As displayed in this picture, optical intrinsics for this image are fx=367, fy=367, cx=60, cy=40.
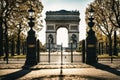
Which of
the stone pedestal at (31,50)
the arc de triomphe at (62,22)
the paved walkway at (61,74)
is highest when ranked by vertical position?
the arc de triomphe at (62,22)

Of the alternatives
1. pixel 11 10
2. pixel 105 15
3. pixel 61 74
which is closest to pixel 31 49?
pixel 61 74

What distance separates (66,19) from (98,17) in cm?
7541

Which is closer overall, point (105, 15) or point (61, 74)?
point (61, 74)

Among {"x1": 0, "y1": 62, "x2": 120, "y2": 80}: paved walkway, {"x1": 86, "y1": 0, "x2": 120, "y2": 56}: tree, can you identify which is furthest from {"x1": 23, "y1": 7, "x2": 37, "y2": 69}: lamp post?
{"x1": 86, "y1": 0, "x2": 120, "y2": 56}: tree

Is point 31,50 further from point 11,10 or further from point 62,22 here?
point 62,22

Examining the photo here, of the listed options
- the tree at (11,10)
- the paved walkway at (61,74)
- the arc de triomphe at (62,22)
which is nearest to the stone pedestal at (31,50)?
the paved walkway at (61,74)

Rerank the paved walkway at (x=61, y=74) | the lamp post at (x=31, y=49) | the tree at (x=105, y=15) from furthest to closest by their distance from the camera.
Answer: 1. the tree at (x=105, y=15)
2. the lamp post at (x=31, y=49)
3. the paved walkway at (x=61, y=74)

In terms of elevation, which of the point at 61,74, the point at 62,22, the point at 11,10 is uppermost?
the point at 62,22

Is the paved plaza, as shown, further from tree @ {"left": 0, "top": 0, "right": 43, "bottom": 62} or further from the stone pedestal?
tree @ {"left": 0, "top": 0, "right": 43, "bottom": 62}

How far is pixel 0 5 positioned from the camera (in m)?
53.9

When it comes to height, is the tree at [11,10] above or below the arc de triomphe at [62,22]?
below

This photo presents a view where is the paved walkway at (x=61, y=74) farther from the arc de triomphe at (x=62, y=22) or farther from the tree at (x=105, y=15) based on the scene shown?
the arc de triomphe at (x=62, y=22)

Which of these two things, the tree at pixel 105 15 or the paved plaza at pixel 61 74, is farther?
the tree at pixel 105 15

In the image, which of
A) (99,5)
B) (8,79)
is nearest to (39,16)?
(99,5)
